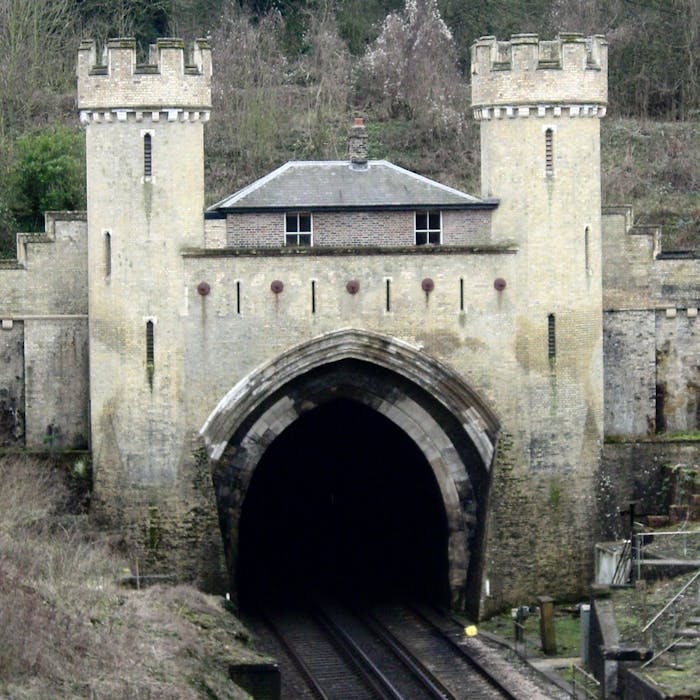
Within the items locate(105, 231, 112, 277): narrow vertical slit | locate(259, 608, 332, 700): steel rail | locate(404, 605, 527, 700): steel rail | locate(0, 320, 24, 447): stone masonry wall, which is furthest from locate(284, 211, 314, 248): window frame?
→ locate(404, 605, 527, 700): steel rail

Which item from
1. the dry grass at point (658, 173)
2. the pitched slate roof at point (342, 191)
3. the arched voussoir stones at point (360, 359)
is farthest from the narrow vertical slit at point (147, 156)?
the dry grass at point (658, 173)

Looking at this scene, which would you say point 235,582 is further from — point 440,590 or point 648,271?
point 648,271

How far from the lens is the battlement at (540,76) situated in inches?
1921

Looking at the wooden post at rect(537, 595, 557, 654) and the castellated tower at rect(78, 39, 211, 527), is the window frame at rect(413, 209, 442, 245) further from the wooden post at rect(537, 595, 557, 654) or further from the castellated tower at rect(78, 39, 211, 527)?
the wooden post at rect(537, 595, 557, 654)

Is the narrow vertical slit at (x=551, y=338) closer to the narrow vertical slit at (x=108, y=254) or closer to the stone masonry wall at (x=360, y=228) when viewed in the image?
the stone masonry wall at (x=360, y=228)

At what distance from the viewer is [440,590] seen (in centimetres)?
5175

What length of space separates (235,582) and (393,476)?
8.83 metres

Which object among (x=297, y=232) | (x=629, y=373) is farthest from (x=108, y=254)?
(x=629, y=373)

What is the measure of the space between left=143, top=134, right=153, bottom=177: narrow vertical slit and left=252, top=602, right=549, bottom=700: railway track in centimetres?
1012

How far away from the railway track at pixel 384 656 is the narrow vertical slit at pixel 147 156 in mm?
10120

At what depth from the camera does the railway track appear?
42656 millimetres

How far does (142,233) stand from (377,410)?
656 cm

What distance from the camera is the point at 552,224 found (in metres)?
49.0

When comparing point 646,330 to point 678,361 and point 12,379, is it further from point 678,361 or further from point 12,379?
point 12,379
